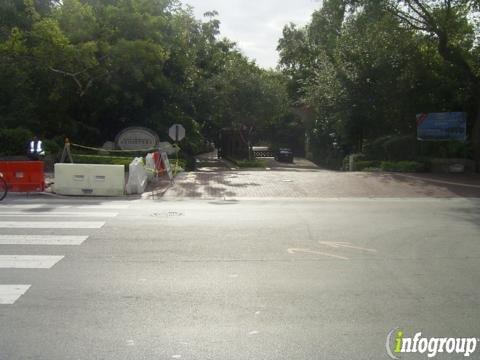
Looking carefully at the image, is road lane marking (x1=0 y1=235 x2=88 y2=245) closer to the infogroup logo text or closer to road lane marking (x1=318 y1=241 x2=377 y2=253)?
road lane marking (x1=318 y1=241 x2=377 y2=253)

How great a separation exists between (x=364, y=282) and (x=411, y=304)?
90 centimetres

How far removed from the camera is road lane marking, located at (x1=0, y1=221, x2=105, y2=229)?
10141mm

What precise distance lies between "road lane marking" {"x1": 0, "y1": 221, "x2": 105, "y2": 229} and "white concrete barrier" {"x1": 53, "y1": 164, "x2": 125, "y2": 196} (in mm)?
4723

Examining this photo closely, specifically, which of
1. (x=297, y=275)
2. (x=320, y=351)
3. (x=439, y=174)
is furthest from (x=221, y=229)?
(x=439, y=174)

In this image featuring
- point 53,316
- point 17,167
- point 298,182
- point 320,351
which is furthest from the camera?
point 298,182

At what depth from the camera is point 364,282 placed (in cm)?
676

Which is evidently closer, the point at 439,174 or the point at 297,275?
the point at 297,275

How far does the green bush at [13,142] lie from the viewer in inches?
885

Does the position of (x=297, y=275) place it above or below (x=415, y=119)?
below

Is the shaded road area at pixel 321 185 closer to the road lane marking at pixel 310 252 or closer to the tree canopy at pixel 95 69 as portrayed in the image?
the tree canopy at pixel 95 69

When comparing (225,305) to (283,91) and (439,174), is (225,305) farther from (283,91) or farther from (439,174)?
(283,91)

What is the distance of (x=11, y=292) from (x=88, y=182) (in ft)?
30.8

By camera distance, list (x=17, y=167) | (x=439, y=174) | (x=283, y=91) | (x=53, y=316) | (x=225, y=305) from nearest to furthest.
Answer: (x=53, y=316) → (x=225, y=305) → (x=17, y=167) → (x=439, y=174) → (x=283, y=91)

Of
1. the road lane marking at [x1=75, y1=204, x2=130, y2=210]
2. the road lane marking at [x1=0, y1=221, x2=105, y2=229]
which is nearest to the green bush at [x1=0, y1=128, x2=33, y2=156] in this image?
the road lane marking at [x1=75, y1=204, x2=130, y2=210]
